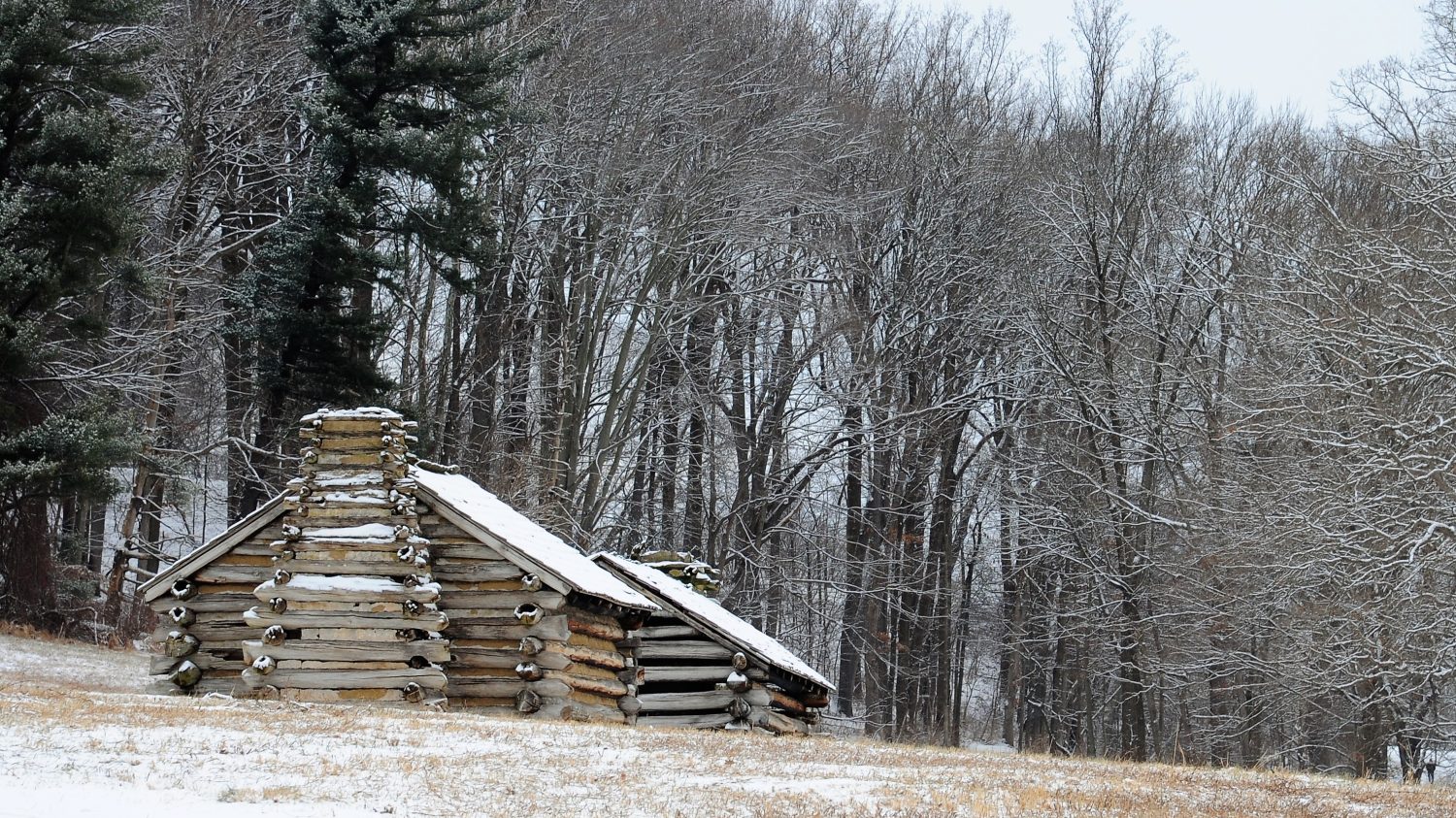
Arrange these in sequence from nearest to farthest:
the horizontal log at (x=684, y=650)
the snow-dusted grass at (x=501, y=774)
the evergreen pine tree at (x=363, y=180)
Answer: the snow-dusted grass at (x=501, y=774) → the horizontal log at (x=684, y=650) → the evergreen pine tree at (x=363, y=180)

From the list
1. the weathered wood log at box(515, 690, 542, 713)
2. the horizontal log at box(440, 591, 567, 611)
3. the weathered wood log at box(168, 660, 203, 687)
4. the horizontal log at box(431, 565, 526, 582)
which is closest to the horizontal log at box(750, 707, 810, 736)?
the weathered wood log at box(515, 690, 542, 713)

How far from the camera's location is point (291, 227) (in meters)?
29.8

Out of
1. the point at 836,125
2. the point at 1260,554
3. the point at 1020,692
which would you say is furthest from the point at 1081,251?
the point at 1020,692

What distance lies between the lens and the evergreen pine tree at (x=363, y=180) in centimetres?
2845

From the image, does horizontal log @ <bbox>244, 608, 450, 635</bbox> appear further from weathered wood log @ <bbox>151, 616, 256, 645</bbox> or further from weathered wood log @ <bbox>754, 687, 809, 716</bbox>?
weathered wood log @ <bbox>754, 687, 809, 716</bbox>

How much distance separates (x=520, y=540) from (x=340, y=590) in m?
2.32

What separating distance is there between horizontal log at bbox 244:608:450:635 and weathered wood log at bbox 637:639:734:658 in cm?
450

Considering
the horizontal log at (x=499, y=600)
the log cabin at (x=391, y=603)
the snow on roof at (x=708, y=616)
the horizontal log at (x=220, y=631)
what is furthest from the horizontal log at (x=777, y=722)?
the horizontal log at (x=220, y=631)

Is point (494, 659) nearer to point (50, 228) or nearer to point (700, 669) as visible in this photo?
point (700, 669)

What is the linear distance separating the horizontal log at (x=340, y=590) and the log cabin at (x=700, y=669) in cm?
422

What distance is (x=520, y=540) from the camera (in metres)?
18.0

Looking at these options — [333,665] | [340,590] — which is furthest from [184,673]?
[340,590]

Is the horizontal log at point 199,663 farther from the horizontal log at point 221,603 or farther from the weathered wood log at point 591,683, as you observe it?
the weathered wood log at point 591,683

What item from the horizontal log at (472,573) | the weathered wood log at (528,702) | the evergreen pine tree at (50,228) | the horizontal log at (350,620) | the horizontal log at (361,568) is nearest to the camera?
the horizontal log at (350,620)
